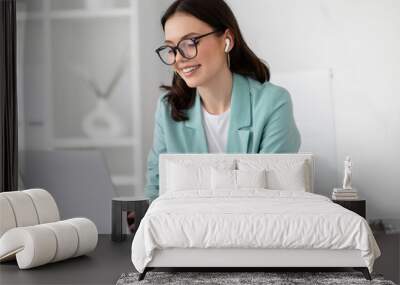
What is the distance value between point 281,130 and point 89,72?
6.21ft

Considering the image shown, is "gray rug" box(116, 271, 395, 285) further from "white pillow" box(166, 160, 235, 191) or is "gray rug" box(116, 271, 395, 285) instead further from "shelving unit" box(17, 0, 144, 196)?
"shelving unit" box(17, 0, 144, 196)

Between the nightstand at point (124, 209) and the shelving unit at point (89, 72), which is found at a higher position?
the shelving unit at point (89, 72)

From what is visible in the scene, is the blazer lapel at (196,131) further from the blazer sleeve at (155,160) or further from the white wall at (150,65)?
the white wall at (150,65)

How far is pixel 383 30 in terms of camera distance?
6.09 m

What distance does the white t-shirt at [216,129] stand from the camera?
569 cm

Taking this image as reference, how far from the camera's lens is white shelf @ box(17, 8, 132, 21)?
6324 mm

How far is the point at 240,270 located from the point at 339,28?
275 cm

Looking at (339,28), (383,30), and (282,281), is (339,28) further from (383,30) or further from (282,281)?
(282,281)

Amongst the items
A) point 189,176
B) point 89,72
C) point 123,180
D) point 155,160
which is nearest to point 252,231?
point 189,176

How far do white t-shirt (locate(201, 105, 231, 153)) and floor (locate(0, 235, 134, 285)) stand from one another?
115 cm

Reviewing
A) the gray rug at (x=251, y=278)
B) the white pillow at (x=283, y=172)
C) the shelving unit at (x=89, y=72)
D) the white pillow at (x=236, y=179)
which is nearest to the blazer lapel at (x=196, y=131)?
the white pillow at (x=283, y=172)

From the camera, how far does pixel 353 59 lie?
20.0 feet

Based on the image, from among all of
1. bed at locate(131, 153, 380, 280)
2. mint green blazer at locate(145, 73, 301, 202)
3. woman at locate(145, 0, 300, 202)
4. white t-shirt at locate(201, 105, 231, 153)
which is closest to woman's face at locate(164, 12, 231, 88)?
woman at locate(145, 0, 300, 202)

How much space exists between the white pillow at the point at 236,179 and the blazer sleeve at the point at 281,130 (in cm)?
47
